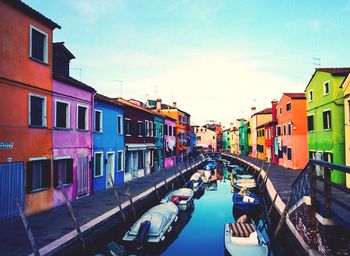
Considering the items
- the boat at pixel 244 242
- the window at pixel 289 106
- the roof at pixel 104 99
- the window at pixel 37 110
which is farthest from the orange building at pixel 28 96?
the window at pixel 289 106

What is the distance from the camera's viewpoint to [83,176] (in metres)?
19.3

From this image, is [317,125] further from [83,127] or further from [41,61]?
[41,61]

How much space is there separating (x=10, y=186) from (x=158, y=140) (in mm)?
25080

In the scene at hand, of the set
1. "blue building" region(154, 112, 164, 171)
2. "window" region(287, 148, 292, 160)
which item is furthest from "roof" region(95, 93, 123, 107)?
"window" region(287, 148, 292, 160)

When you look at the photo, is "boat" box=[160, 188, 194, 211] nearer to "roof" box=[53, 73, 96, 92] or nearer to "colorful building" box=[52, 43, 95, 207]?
"colorful building" box=[52, 43, 95, 207]

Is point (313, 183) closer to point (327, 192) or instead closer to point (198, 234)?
point (327, 192)

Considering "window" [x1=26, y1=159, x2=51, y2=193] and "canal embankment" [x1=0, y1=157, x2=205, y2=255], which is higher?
"window" [x1=26, y1=159, x2=51, y2=193]

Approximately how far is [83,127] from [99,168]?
3.83 meters

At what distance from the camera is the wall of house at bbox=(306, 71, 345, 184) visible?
22.0m

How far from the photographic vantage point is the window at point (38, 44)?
14594 millimetres

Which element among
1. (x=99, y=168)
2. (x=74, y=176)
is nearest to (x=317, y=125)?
(x=99, y=168)

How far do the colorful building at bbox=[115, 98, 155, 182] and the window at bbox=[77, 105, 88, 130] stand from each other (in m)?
5.77

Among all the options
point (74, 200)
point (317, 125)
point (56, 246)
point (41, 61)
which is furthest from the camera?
point (317, 125)

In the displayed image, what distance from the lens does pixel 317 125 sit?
26125 mm
